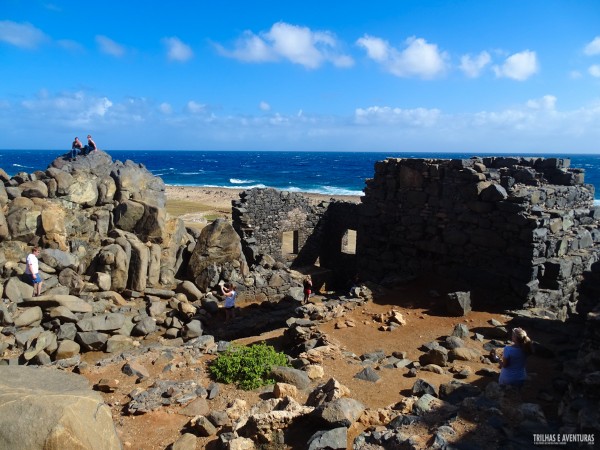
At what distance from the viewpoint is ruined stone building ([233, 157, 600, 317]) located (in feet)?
37.1

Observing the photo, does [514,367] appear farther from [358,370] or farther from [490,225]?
[490,225]

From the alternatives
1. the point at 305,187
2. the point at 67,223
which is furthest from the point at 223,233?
the point at 305,187

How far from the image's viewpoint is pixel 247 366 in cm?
808

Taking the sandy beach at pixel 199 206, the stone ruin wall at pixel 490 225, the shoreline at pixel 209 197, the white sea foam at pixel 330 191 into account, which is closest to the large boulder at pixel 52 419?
the stone ruin wall at pixel 490 225

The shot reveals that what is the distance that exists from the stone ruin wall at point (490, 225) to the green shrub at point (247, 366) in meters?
6.58

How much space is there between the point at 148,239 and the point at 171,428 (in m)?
10.9

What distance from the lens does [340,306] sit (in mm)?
11625

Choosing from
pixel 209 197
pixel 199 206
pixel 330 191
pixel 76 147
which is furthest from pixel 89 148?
pixel 330 191

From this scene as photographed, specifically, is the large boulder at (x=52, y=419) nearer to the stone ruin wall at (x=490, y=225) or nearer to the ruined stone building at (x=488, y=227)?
the ruined stone building at (x=488, y=227)

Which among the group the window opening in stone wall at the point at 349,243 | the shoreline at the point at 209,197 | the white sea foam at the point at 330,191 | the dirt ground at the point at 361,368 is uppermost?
the white sea foam at the point at 330,191

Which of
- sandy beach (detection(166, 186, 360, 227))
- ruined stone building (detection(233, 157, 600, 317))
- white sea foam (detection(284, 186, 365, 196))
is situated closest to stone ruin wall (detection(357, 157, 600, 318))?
ruined stone building (detection(233, 157, 600, 317))

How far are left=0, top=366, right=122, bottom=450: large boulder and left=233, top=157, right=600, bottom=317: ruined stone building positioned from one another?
9.60 metres

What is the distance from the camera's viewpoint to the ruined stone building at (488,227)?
11.3m

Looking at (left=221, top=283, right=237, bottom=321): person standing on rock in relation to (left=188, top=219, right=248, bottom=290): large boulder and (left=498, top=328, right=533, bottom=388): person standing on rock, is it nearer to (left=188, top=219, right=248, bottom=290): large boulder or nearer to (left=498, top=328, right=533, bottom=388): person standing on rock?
(left=188, top=219, right=248, bottom=290): large boulder
